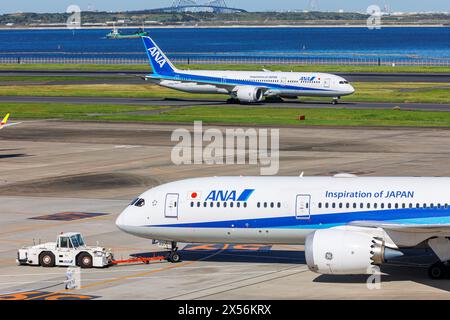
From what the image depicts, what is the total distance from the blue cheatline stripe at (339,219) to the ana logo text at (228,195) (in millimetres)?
932

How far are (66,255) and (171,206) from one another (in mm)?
5563

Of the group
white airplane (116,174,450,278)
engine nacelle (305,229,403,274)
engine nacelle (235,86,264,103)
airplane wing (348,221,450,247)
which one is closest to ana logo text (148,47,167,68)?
engine nacelle (235,86,264,103)

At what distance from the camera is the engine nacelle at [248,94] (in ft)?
440

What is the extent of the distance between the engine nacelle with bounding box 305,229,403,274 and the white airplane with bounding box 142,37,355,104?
92.8 meters

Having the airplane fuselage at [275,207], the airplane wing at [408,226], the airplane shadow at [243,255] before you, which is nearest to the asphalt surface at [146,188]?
the airplane shadow at [243,255]

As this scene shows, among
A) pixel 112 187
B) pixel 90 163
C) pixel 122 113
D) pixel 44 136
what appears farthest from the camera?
pixel 122 113

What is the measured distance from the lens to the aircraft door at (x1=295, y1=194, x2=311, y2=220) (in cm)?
4350

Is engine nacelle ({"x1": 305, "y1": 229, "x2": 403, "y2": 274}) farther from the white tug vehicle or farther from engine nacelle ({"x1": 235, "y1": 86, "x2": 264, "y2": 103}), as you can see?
engine nacelle ({"x1": 235, "y1": 86, "x2": 264, "y2": 103})

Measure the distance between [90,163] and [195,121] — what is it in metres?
30.4

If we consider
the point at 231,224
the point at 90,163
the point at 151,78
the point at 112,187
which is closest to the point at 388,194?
the point at 231,224

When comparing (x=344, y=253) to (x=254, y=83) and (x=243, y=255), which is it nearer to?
(x=243, y=255)

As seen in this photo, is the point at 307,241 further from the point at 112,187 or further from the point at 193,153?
the point at 193,153

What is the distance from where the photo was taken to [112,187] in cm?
7112

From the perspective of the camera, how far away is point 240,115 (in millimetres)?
119000
